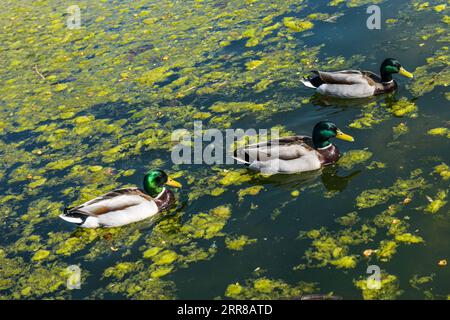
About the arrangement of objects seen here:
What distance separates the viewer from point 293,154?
10.5 m

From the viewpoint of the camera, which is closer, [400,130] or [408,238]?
[408,238]

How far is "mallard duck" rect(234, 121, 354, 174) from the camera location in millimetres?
10500

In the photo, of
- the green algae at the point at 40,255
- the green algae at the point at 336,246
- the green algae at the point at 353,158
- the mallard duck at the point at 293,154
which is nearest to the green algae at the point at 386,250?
the green algae at the point at 336,246

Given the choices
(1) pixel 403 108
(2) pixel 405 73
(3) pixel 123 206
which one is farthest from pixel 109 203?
(2) pixel 405 73

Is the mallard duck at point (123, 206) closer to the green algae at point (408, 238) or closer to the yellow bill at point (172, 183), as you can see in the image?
the yellow bill at point (172, 183)

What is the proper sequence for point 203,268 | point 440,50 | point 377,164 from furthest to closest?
point 440,50 < point 377,164 < point 203,268

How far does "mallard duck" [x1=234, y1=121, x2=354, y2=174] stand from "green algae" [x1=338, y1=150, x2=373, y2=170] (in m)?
0.15

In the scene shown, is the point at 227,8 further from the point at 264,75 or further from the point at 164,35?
the point at 264,75

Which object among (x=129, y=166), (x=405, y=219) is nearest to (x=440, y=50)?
(x=405, y=219)

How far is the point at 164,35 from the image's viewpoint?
691 inches

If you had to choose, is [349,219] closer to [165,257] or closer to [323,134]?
[323,134]

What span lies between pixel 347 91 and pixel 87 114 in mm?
6257

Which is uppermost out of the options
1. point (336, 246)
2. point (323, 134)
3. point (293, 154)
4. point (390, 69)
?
point (390, 69)

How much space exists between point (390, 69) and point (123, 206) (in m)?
6.59
